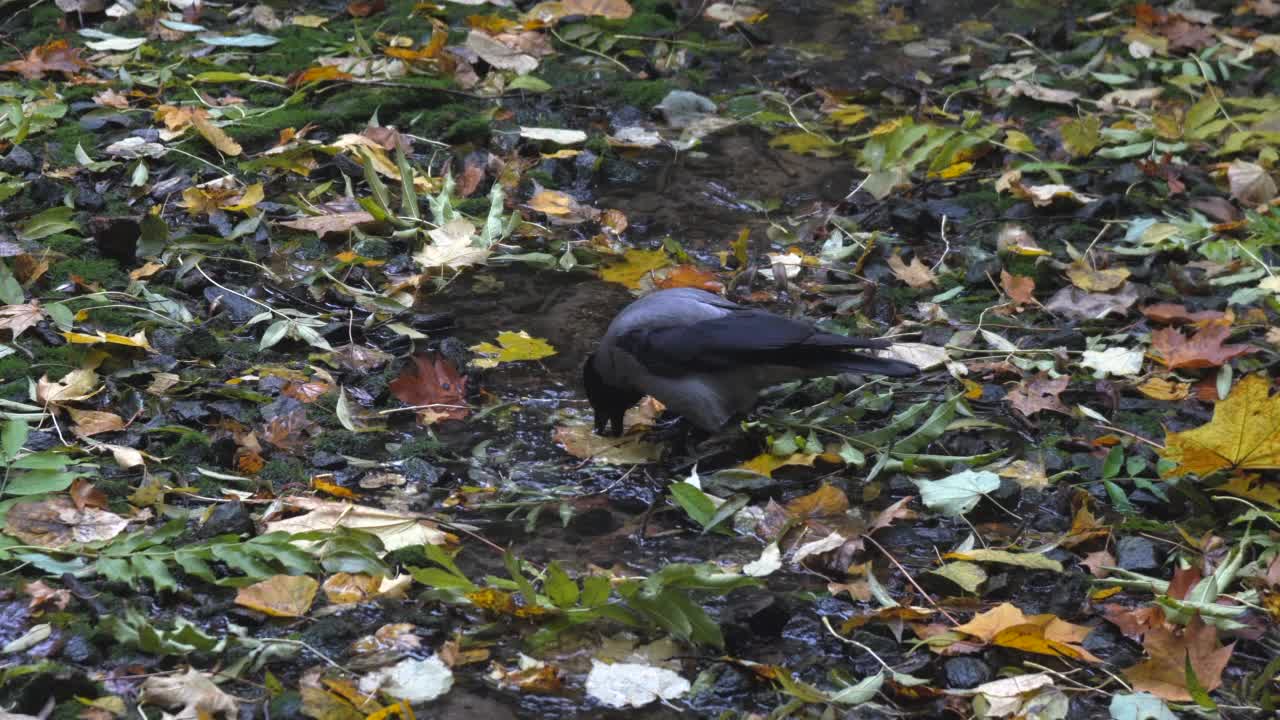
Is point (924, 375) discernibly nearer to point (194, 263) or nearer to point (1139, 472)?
point (1139, 472)

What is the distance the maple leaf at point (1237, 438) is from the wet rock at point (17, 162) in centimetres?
398

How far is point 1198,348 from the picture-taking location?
4.07m

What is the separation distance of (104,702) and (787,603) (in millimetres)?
1478

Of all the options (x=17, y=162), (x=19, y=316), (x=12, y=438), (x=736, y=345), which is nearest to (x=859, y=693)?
(x=736, y=345)

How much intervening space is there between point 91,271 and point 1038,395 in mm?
2965

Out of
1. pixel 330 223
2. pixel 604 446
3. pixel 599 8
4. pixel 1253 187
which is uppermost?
pixel 599 8

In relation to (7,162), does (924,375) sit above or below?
below

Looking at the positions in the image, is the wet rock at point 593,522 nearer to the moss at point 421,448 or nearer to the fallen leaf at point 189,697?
the moss at point 421,448

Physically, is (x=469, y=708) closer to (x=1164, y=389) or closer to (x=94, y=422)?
(x=94, y=422)

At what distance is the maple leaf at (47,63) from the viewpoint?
5.65 meters

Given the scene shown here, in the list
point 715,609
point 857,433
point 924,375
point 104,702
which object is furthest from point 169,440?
point 924,375

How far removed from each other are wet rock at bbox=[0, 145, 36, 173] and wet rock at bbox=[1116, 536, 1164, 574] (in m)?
3.94

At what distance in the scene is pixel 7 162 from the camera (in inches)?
194

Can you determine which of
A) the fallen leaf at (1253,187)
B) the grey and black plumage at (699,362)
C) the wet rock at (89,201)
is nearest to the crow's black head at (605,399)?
the grey and black plumage at (699,362)
